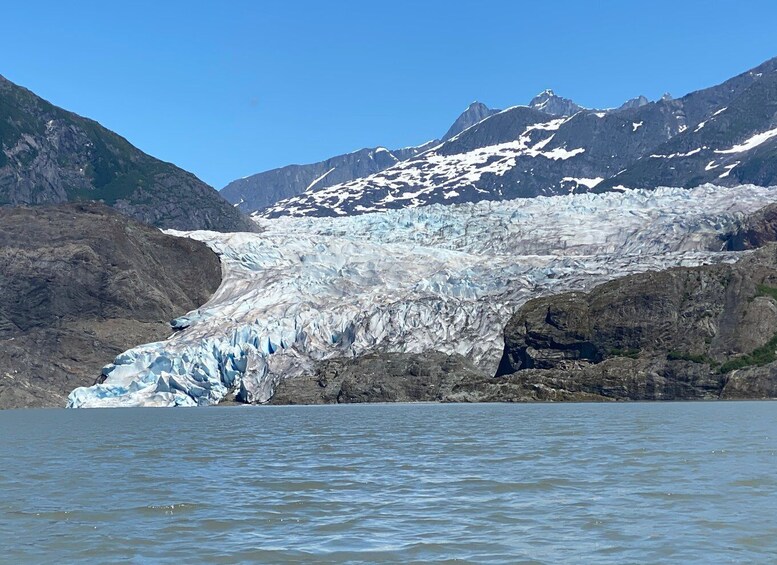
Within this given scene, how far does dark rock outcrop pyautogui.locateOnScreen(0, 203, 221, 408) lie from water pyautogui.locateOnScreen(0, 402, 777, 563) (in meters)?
71.3

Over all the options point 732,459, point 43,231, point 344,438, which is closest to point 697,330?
point 344,438

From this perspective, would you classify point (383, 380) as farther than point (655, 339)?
Yes

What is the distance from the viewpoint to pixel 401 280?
12531 centimetres

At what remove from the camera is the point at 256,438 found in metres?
49.4

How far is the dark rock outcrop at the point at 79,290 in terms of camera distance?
117 metres

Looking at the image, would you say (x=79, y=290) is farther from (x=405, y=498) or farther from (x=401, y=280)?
(x=405, y=498)

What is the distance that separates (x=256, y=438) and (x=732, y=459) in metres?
23.7

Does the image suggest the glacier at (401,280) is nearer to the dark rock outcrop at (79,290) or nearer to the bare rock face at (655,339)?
the dark rock outcrop at (79,290)

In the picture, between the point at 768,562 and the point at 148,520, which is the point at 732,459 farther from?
the point at 148,520

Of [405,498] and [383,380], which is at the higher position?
[405,498]

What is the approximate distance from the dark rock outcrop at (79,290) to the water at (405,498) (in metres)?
71.3

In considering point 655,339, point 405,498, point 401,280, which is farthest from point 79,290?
point 405,498

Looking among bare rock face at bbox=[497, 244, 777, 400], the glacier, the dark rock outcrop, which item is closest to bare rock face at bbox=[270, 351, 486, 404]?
the glacier

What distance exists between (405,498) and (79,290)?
367 ft
